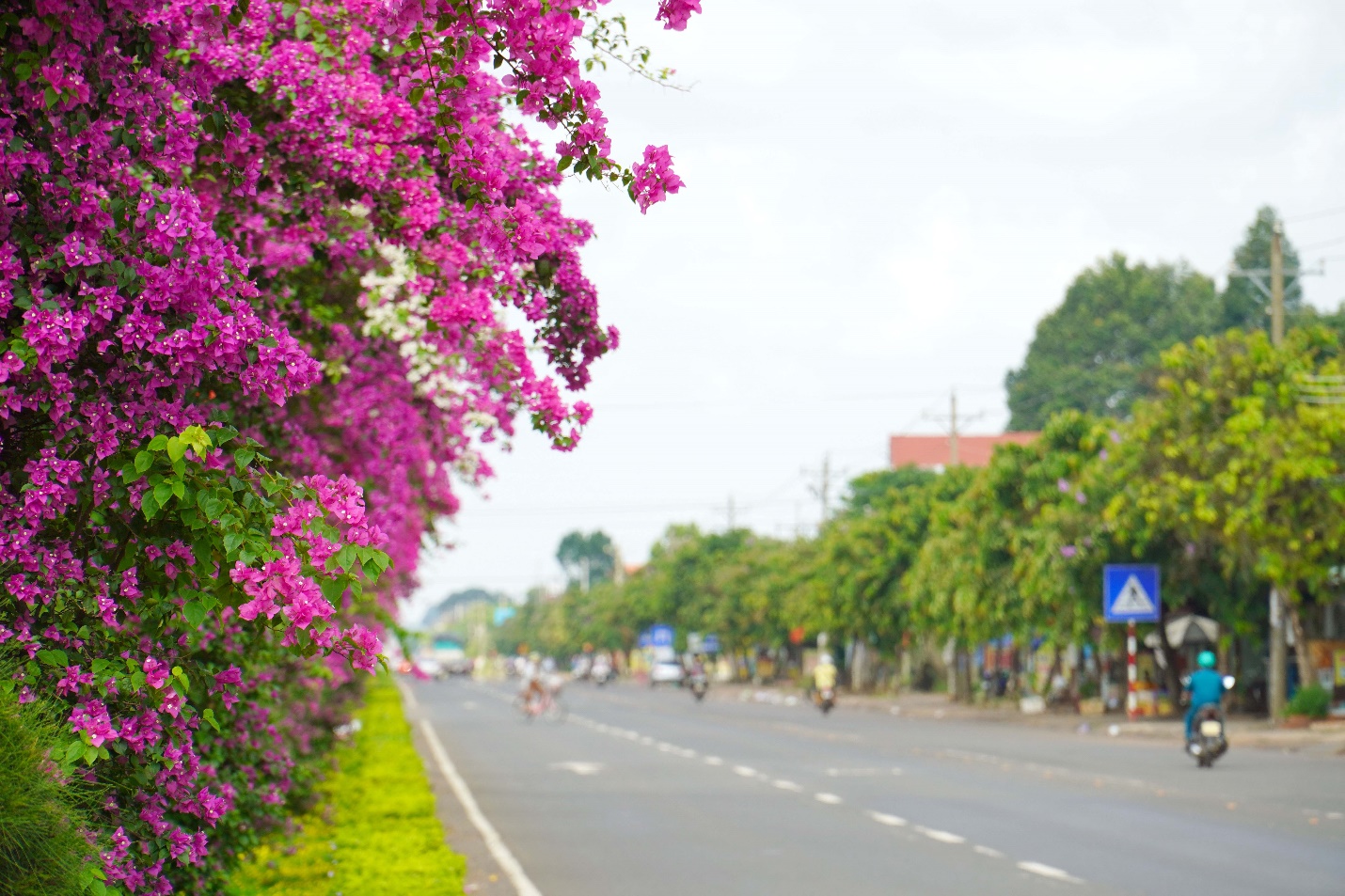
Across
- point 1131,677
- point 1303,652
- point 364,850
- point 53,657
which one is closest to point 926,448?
point 1131,677

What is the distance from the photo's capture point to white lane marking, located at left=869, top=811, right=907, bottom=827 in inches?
674

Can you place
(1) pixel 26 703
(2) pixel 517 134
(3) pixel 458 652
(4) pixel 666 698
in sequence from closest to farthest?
(1) pixel 26 703 < (2) pixel 517 134 < (4) pixel 666 698 < (3) pixel 458 652

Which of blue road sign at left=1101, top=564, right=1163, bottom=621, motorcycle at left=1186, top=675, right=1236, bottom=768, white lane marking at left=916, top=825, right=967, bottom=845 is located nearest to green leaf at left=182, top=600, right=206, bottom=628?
white lane marking at left=916, top=825, right=967, bottom=845

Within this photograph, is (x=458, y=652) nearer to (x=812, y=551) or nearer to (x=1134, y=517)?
(x=812, y=551)

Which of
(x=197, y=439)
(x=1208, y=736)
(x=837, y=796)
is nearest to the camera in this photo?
(x=197, y=439)

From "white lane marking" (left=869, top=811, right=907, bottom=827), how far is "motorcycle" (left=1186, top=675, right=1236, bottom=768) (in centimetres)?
811

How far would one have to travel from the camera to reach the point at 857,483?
81562 mm

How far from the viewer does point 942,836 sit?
15961mm

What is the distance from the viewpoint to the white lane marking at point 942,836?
1554 cm

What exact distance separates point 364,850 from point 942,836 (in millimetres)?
5802

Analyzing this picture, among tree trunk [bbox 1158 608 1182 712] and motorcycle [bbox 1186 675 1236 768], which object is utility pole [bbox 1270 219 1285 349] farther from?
motorcycle [bbox 1186 675 1236 768]

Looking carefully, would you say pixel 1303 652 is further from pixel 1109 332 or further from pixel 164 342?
pixel 1109 332

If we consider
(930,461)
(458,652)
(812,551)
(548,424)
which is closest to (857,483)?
(812,551)

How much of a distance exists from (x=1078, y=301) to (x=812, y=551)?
23684mm
